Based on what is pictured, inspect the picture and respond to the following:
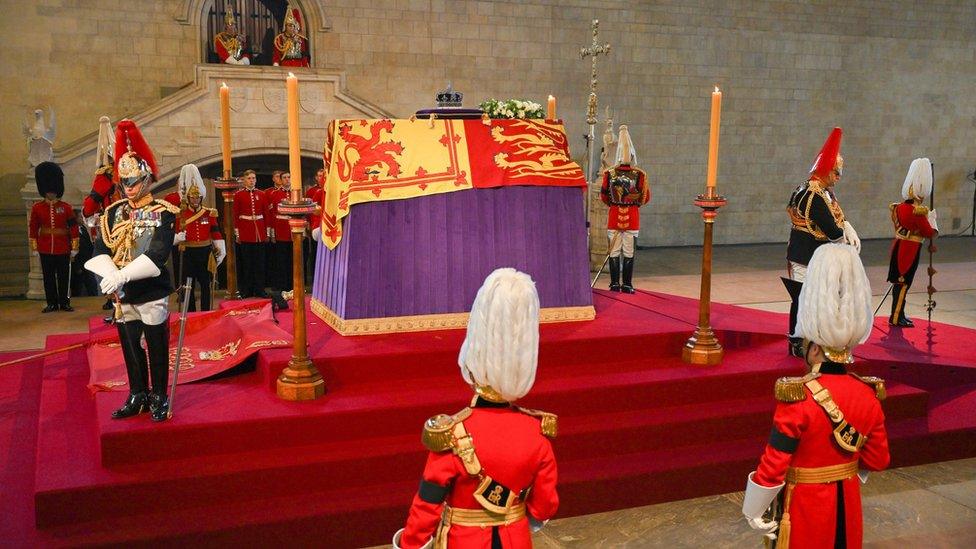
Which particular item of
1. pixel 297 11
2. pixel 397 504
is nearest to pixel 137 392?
pixel 397 504

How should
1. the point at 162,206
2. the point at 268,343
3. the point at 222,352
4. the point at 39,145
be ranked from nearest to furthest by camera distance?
the point at 162,206 → the point at 268,343 → the point at 222,352 → the point at 39,145

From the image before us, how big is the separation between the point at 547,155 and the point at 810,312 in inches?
119

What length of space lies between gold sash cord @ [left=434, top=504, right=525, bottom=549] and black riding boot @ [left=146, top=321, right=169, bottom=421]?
2.18 metres

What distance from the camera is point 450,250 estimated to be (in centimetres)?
518

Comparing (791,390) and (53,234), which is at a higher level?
(791,390)

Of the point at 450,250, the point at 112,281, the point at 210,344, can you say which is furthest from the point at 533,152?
the point at 112,281

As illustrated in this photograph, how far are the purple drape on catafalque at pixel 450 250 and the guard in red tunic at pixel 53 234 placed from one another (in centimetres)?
518

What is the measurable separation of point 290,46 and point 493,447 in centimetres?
1111

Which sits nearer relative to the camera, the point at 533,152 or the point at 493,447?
the point at 493,447

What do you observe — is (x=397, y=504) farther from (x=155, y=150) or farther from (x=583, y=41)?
(x=583, y=41)

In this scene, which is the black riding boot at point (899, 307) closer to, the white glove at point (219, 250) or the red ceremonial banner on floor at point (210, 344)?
the red ceremonial banner on floor at point (210, 344)

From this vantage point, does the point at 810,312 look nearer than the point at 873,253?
Yes

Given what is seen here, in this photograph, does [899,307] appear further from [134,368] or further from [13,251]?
[13,251]

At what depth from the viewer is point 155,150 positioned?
414 inches
